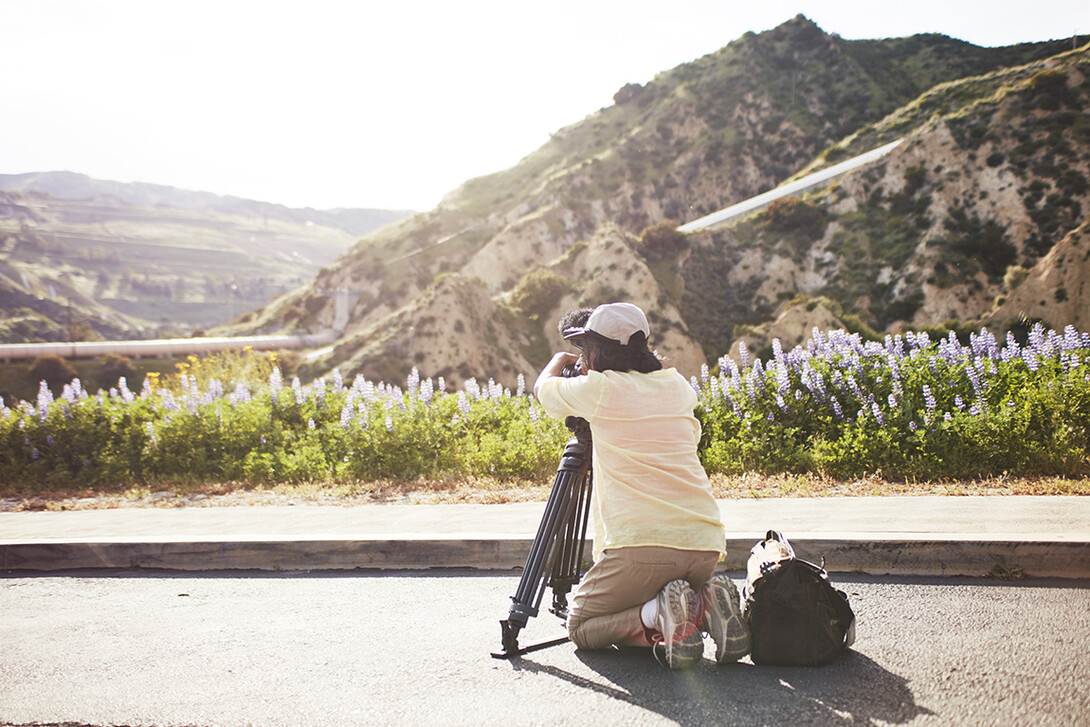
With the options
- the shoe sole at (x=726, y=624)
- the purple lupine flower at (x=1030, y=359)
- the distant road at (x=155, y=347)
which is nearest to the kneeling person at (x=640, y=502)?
the shoe sole at (x=726, y=624)

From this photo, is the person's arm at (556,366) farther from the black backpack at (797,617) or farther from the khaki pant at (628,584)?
the black backpack at (797,617)

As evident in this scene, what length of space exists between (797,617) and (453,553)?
2709mm

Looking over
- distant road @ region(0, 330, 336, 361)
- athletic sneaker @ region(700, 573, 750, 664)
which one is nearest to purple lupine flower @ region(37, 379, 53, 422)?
athletic sneaker @ region(700, 573, 750, 664)

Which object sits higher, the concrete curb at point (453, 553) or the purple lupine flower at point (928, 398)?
the purple lupine flower at point (928, 398)

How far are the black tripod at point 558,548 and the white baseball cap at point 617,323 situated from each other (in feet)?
1.69

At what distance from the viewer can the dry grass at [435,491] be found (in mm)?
6340

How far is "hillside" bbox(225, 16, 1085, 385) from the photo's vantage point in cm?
4538

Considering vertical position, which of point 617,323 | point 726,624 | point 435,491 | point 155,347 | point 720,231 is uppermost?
point 720,231

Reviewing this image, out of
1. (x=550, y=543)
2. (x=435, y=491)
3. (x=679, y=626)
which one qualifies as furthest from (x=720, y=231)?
(x=679, y=626)

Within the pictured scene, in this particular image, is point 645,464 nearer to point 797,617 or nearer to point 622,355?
point 622,355

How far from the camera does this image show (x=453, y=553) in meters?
5.33

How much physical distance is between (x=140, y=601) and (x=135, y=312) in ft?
595

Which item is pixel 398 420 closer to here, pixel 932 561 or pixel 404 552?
pixel 404 552

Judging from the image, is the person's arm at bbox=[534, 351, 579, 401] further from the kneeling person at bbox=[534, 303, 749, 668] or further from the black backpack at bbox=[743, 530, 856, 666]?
the black backpack at bbox=[743, 530, 856, 666]
